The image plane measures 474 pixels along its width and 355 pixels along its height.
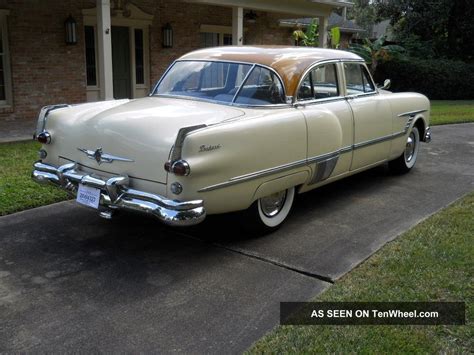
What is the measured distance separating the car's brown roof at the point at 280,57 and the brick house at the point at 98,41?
4.68m

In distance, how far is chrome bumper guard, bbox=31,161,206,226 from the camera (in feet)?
12.7

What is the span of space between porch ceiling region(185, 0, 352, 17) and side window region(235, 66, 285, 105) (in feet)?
23.9

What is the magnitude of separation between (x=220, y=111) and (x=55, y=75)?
859 centimetres

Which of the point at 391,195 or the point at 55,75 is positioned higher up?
the point at 55,75

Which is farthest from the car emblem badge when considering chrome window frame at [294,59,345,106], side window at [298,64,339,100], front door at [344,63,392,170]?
front door at [344,63,392,170]

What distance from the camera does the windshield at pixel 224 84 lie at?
498cm

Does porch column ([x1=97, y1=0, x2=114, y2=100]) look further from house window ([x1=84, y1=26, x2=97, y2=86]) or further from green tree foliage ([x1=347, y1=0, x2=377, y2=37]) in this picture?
green tree foliage ([x1=347, y1=0, x2=377, y2=37])

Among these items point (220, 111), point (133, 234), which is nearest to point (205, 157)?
point (220, 111)

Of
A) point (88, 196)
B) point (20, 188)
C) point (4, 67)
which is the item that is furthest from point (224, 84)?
point (4, 67)

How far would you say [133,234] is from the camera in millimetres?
4977

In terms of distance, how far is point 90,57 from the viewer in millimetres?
12812

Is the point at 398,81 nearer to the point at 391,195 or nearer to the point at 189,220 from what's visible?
the point at 391,195

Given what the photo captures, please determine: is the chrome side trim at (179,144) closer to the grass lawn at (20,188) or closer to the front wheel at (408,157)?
the grass lawn at (20,188)

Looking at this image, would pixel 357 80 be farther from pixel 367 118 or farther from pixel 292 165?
pixel 292 165
